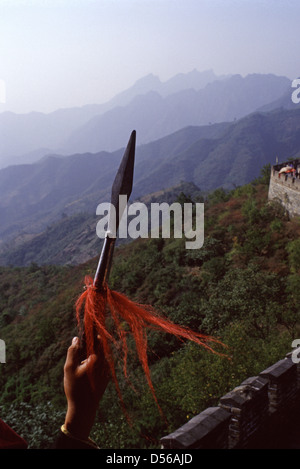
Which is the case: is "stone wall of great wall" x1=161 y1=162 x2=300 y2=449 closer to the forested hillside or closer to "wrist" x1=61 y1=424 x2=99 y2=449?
"wrist" x1=61 y1=424 x2=99 y2=449

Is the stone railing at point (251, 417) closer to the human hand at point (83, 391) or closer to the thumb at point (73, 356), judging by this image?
the human hand at point (83, 391)

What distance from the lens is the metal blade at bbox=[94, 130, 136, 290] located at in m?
1.97

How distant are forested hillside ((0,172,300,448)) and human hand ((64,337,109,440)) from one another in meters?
7.15

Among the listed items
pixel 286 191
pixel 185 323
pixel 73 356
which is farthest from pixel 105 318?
pixel 286 191

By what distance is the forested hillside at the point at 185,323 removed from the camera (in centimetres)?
1132

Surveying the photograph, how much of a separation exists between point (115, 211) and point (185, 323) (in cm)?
2050

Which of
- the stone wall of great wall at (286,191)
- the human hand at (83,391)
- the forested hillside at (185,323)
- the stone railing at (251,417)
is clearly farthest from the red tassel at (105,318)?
the stone wall of great wall at (286,191)

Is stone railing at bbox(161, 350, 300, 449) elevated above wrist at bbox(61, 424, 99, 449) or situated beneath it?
situated beneath

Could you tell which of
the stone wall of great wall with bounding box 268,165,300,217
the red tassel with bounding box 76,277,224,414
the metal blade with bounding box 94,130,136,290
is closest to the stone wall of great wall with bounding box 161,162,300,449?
the red tassel with bounding box 76,277,224,414

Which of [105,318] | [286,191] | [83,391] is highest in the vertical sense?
[286,191]

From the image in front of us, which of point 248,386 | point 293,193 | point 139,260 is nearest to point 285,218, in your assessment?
point 293,193

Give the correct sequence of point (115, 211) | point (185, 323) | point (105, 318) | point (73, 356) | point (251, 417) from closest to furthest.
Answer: point (115, 211) < point (73, 356) < point (105, 318) < point (251, 417) < point (185, 323)

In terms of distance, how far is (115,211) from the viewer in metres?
1.98

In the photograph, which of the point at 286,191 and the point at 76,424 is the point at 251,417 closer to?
the point at 76,424
